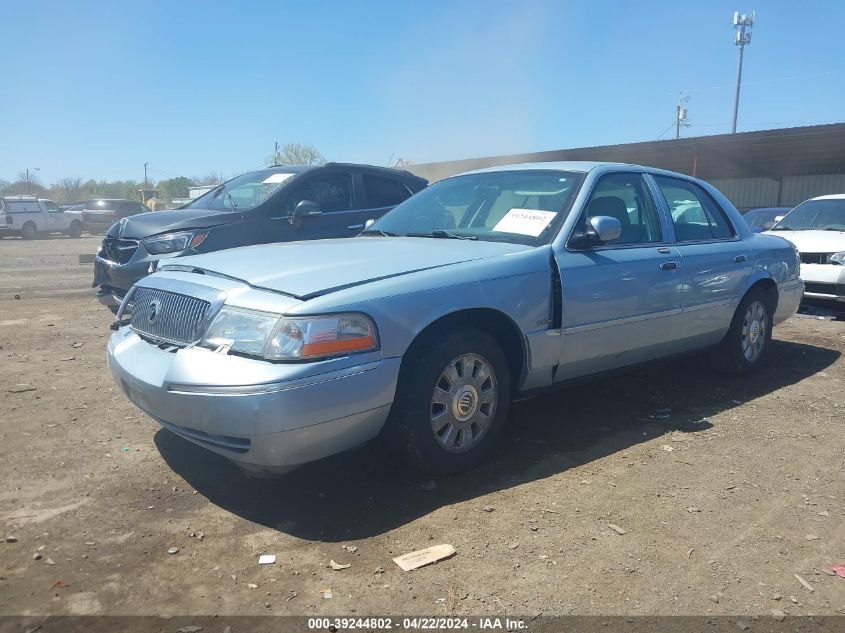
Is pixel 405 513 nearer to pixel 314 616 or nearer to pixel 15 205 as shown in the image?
pixel 314 616

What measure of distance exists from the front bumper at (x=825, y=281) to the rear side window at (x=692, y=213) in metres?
3.74

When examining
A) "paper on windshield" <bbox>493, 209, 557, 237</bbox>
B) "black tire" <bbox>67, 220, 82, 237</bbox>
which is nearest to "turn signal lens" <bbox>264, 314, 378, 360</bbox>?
"paper on windshield" <bbox>493, 209, 557, 237</bbox>

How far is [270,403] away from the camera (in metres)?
3.00

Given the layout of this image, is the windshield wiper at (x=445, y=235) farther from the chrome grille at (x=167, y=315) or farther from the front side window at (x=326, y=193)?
the front side window at (x=326, y=193)

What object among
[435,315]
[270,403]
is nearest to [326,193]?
[435,315]

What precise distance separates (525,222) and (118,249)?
15.6ft

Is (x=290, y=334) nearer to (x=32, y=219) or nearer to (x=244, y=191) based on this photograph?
(x=244, y=191)

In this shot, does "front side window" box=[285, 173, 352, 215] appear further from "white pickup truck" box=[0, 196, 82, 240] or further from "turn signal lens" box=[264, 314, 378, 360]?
"white pickup truck" box=[0, 196, 82, 240]

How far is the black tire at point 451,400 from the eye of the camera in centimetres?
346

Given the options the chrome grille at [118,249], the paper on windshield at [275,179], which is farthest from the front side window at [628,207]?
the chrome grille at [118,249]

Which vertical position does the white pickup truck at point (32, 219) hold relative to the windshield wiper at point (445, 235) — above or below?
below

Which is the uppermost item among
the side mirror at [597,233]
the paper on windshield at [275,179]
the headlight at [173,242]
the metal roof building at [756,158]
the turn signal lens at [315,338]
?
the metal roof building at [756,158]

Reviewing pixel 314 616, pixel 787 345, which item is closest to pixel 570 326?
pixel 314 616

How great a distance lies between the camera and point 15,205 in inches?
1199
